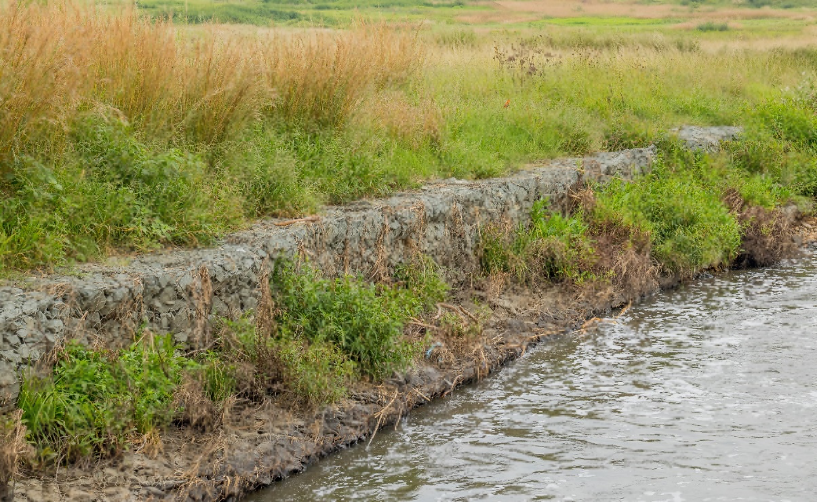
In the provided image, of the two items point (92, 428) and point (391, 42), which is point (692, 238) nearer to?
point (391, 42)

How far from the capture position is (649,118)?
14867mm

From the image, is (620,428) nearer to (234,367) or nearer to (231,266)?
(234,367)

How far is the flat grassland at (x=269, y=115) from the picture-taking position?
263 inches

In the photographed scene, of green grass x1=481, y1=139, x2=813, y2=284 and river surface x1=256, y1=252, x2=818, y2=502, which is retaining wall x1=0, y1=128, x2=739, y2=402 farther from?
river surface x1=256, y1=252, x2=818, y2=502

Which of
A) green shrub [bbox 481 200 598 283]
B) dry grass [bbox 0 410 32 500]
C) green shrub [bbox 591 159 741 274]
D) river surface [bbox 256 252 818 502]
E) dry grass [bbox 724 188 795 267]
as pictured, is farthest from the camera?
dry grass [bbox 724 188 795 267]

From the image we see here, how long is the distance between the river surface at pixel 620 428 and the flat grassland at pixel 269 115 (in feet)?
7.66

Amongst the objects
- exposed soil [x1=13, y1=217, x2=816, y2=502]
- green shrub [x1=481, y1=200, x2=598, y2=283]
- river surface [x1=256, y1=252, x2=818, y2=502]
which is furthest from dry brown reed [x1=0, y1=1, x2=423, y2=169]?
river surface [x1=256, y1=252, x2=818, y2=502]

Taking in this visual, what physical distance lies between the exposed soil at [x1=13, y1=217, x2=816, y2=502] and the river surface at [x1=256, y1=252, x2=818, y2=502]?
0.14 meters

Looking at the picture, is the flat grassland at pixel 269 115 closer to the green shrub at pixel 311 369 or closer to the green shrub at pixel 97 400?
the green shrub at pixel 97 400

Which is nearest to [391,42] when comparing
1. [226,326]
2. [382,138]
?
[382,138]

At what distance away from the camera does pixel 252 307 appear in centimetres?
717

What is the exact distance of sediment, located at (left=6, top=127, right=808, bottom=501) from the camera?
559 cm

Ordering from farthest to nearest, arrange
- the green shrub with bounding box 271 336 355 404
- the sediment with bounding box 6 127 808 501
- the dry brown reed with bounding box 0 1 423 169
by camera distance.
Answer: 1. the green shrub with bounding box 271 336 355 404
2. the dry brown reed with bounding box 0 1 423 169
3. the sediment with bounding box 6 127 808 501

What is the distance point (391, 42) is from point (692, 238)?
4708mm
